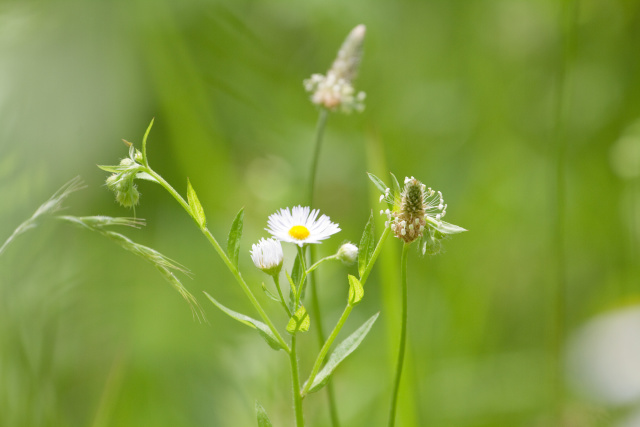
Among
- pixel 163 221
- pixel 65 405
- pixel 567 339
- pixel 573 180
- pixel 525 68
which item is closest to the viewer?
pixel 65 405

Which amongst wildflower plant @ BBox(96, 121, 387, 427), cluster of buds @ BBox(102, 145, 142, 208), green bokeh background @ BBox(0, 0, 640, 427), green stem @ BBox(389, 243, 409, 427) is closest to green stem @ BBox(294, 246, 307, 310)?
wildflower plant @ BBox(96, 121, 387, 427)

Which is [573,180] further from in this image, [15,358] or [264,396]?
[15,358]

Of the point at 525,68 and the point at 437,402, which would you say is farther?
the point at 525,68

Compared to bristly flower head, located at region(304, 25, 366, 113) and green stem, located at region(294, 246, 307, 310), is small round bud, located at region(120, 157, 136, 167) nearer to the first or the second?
green stem, located at region(294, 246, 307, 310)

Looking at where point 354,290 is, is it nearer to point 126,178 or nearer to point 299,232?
point 299,232

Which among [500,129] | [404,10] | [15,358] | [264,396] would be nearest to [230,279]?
[264,396]

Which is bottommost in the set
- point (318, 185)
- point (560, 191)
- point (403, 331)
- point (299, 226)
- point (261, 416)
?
point (261, 416)

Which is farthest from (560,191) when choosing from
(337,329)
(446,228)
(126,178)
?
(126,178)
